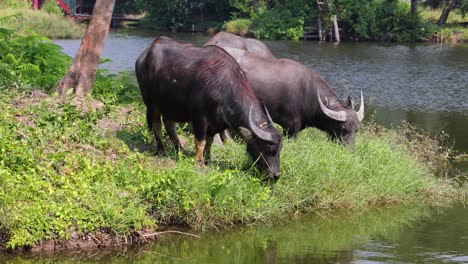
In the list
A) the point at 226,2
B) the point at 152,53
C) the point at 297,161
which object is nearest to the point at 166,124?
the point at 152,53

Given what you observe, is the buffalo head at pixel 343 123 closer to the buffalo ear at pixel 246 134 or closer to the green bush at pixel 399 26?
the buffalo ear at pixel 246 134

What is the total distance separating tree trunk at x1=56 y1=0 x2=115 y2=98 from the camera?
1328 centimetres

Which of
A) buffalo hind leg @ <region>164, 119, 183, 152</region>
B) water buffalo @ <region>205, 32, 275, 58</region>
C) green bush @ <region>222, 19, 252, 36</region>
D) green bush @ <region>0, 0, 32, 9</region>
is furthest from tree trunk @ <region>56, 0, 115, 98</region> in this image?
green bush @ <region>222, 19, 252, 36</region>

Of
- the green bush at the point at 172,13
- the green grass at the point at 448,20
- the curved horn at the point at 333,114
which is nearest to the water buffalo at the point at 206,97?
the curved horn at the point at 333,114

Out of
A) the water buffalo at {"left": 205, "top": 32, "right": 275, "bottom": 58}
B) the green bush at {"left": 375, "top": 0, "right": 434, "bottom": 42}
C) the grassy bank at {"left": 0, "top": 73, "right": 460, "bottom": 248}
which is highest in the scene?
the water buffalo at {"left": 205, "top": 32, "right": 275, "bottom": 58}

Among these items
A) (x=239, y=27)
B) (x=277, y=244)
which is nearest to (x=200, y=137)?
(x=277, y=244)

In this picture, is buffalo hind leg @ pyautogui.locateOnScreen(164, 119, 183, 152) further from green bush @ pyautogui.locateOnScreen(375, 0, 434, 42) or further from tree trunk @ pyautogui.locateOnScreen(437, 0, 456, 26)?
tree trunk @ pyautogui.locateOnScreen(437, 0, 456, 26)

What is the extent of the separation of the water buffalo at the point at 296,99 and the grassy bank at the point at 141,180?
13.3 inches

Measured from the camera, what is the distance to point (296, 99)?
12.9 m

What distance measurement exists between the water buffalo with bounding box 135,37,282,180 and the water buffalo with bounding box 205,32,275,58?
7.16ft

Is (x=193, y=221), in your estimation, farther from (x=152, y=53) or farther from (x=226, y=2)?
(x=226, y=2)

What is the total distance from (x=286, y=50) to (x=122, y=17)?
76.4 feet

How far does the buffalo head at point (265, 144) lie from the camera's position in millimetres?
10469

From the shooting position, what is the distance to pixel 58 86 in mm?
13406
